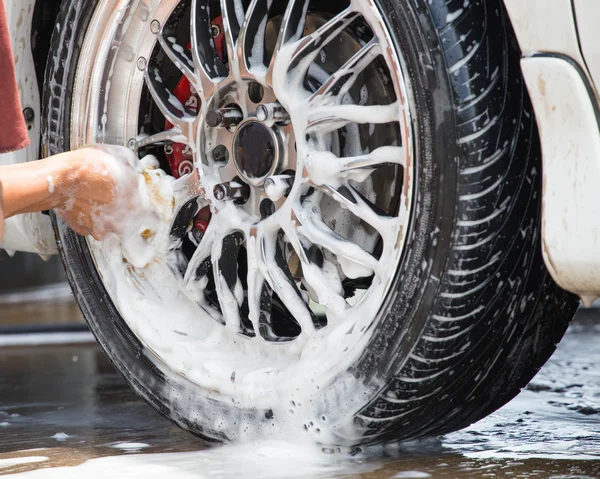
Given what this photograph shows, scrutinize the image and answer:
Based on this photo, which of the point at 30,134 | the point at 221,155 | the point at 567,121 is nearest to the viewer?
the point at 567,121

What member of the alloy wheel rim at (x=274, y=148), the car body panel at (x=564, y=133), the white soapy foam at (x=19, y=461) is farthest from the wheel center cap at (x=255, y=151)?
the white soapy foam at (x=19, y=461)

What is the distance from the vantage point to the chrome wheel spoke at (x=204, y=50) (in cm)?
192

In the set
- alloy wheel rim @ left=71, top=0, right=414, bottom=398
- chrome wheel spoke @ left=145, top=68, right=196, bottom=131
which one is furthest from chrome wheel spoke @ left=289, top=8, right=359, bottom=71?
chrome wheel spoke @ left=145, top=68, right=196, bottom=131

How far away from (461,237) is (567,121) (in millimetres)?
245

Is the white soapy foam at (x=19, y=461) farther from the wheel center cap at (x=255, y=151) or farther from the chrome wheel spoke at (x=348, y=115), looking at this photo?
the chrome wheel spoke at (x=348, y=115)

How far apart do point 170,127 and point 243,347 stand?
560 mm

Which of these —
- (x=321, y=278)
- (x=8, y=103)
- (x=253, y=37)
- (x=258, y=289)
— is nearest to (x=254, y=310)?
(x=258, y=289)

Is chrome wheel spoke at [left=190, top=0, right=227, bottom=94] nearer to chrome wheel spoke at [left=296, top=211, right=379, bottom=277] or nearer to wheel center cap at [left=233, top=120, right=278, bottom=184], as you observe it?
wheel center cap at [left=233, top=120, right=278, bottom=184]

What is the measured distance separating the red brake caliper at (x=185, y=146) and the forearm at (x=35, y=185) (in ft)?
0.83

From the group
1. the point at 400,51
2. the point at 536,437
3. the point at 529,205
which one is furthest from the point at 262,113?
the point at 536,437

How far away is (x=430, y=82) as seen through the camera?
1468 mm

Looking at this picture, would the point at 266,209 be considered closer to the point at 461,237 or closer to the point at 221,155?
the point at 221,155

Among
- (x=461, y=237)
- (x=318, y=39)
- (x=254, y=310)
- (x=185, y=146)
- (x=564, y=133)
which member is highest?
(x=318, y=39)

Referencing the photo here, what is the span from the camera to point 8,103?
1.90 m
